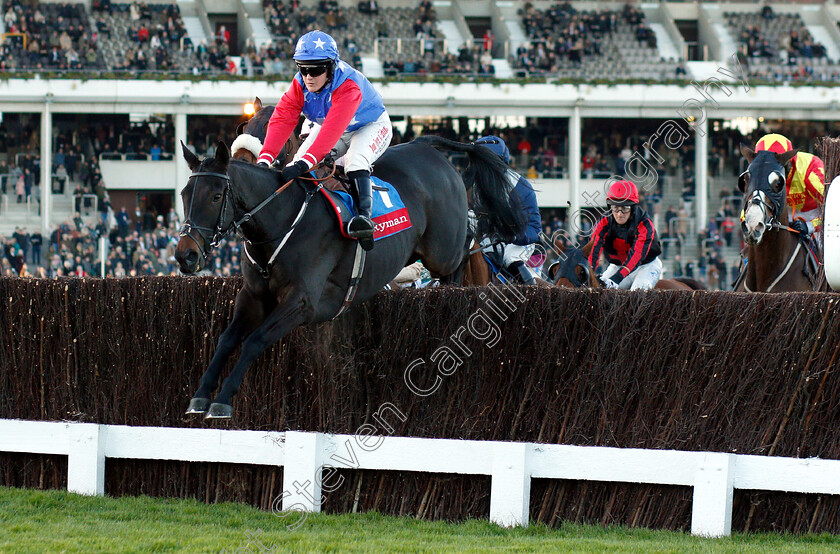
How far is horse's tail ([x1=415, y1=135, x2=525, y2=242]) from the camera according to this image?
731cm

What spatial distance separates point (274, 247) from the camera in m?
5.32

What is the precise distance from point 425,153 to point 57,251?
593 inches

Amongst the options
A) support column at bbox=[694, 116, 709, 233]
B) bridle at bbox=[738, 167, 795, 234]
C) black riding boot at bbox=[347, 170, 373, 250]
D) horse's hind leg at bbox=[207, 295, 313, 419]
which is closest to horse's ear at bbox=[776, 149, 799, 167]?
bridle at bbox=[738, 167, 795, 234]

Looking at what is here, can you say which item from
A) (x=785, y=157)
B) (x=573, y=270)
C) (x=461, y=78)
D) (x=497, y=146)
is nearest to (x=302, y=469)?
(x=573, y=270)

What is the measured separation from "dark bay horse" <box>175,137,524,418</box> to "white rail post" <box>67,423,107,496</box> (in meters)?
0.84

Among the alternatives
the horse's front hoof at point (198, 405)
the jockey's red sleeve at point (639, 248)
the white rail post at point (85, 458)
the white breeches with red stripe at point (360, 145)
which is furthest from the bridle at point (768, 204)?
the white rail post at point (85, 458)

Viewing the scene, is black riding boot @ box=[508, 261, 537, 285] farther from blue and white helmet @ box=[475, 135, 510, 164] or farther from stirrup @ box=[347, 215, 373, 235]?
stirrup @ box=[347, 215, 373, 235]

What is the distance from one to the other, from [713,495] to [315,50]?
2.80m

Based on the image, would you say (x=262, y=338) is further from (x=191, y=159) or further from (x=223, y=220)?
(x=191, y=159)

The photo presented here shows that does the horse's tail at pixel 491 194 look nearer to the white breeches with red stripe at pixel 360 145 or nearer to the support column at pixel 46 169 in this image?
the white breeches with red stripe at pixel 360 145

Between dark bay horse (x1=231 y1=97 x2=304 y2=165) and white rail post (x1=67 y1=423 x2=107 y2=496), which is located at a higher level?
dark bay horse (x1=231 y1=97 x2=304 y2=165)

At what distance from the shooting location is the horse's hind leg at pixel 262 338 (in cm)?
483

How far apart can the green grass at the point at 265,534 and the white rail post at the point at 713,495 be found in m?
0.07

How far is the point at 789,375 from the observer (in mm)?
4914
